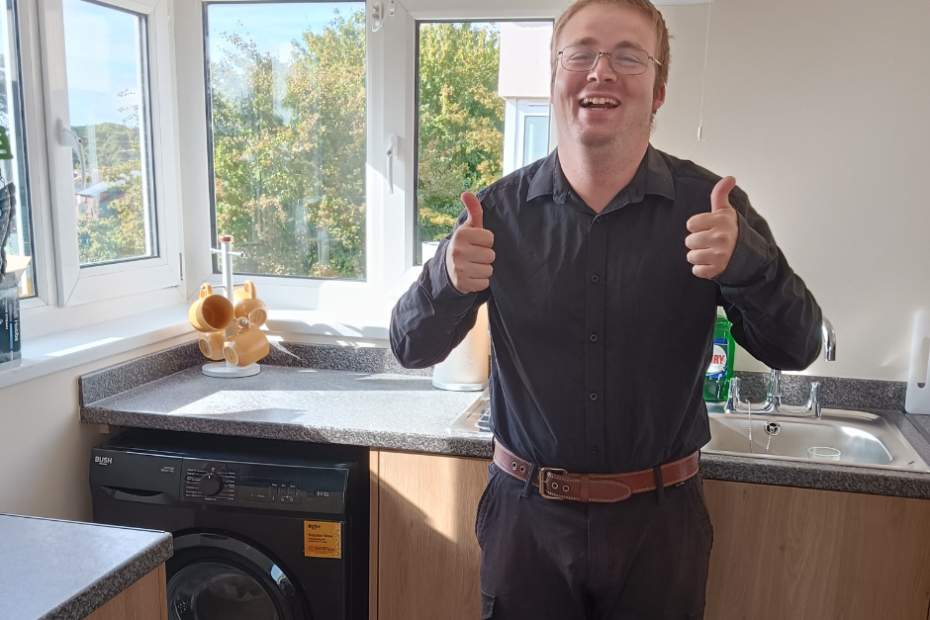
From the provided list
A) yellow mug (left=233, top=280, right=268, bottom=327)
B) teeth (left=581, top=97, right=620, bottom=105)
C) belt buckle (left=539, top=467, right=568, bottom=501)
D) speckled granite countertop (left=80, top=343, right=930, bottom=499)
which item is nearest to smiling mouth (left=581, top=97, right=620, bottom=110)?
teeth (left=581, top=97, right=620, bottom=105)

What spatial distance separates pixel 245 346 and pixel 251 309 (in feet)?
0.33

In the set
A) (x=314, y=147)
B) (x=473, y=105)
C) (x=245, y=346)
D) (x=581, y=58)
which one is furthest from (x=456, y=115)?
(x=581, y=58)

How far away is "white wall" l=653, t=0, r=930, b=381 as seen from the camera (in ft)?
6.38

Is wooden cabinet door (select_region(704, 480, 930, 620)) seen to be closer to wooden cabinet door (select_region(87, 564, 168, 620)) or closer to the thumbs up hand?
the thumbs up hand

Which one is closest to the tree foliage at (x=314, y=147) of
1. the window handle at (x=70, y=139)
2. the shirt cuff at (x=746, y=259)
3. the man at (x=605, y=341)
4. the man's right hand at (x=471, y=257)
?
the window handle at (x=70, y=139)

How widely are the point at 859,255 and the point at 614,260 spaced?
988 millimetres

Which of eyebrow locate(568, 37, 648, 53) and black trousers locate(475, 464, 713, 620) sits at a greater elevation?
eyebrow locate(568, 37, 648, 53)

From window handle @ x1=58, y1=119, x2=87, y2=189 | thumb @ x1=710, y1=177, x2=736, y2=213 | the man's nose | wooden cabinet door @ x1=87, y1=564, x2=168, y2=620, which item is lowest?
wooden cabinet door @ x1=87, y1=564, x2=168, y2=620

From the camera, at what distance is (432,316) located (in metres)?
1.33

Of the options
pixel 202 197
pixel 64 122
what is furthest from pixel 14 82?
pixel 202 197

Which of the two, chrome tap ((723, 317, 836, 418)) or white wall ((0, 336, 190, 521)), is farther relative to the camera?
chrome tap ((723, 317, 836, 418))

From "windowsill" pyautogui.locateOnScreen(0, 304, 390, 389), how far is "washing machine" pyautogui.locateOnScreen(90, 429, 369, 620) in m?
0.24

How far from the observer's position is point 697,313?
4.34 feet

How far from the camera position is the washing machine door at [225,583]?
185 cm
